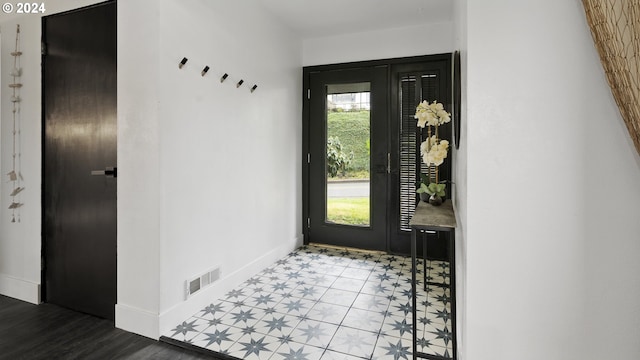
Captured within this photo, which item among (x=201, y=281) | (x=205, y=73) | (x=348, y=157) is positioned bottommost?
(x=201, y=281)

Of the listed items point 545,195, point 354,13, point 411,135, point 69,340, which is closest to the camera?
point 545,195

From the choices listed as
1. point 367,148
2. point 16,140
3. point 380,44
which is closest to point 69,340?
point 16,140

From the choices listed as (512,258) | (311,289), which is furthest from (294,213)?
(512,258)

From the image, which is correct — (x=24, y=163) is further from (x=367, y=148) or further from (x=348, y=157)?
(x=367, y=148)

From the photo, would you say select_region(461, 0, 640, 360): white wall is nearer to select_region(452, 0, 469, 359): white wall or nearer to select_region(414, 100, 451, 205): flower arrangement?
select_region(452, 0, 469, 359): white wall

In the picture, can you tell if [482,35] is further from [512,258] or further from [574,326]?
[574,326]

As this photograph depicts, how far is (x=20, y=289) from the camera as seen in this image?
100 inches

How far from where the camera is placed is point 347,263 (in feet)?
11.3

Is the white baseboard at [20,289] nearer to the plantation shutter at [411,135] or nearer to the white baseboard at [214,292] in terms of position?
the white baseboard at [214,292]

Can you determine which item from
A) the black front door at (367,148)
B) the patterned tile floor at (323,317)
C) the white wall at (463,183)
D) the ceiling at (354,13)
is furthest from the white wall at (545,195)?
the black front door at (367,148)

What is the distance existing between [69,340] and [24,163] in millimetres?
1500

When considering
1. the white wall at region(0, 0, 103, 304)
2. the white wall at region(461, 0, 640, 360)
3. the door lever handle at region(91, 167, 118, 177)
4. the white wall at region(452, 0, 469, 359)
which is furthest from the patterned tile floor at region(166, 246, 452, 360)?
the white wall at region(0, 0, 103, 304)

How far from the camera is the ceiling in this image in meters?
3.06

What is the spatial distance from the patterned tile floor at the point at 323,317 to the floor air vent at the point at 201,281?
0.16 metres
